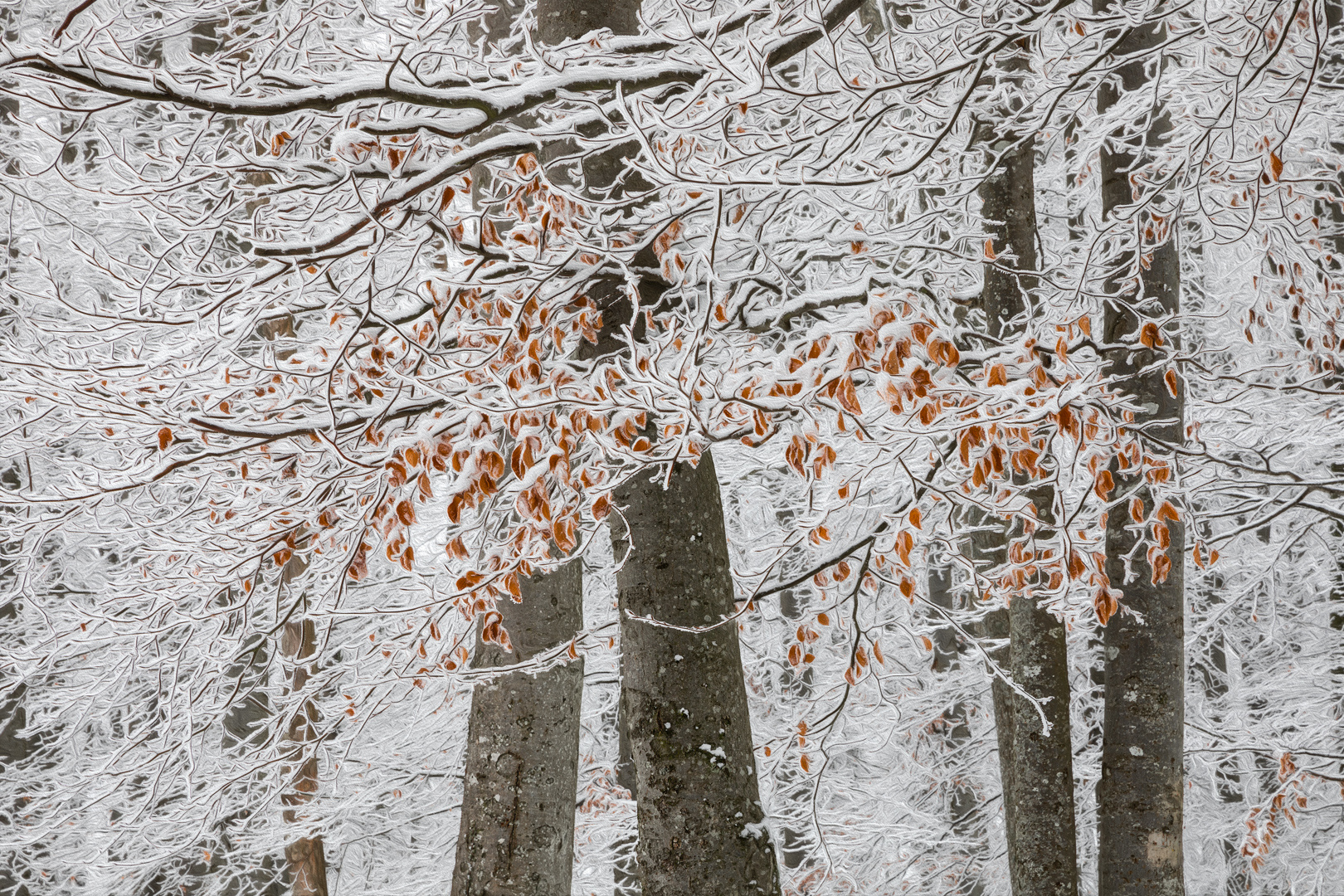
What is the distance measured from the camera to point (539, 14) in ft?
13.7

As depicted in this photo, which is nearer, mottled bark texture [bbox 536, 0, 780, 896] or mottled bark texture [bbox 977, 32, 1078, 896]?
mottled bark texture [bbox 536, 0, 780, 896]

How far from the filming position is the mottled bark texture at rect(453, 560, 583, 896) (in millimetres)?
4844

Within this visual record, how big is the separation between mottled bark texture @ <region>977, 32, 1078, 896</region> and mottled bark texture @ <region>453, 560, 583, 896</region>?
2.44 m

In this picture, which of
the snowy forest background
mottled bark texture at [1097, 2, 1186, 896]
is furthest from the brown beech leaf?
mottled bark texture at [1097, 2, 1186, 896]

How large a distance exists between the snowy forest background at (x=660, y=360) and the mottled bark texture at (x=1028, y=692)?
0.10 feet

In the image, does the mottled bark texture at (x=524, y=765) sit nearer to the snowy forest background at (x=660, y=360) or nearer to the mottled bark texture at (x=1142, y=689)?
the snowy forest background at (x=660, y=360)

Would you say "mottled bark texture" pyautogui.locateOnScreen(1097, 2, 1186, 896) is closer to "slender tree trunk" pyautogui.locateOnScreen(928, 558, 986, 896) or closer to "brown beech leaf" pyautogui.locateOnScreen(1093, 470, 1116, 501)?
"brown beech leaf" pyautogui.locateOnScreen(1093, 470, 1116, 501)

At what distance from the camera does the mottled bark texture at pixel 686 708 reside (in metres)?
3.54

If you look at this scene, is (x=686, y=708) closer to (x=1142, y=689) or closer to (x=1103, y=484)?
(x=1103, y=484)

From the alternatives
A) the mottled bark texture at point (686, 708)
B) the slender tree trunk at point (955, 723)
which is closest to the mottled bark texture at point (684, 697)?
the mottled bark texture at point (686, 708)

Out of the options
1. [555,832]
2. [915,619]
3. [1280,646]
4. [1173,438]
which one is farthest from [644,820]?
[1280,646]

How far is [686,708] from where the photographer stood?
3637mm

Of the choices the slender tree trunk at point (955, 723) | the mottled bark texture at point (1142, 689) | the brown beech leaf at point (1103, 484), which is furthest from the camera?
the slender tree trunk at point (955, 723)

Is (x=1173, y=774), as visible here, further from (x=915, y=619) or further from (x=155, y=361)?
(x=155, y=361)
